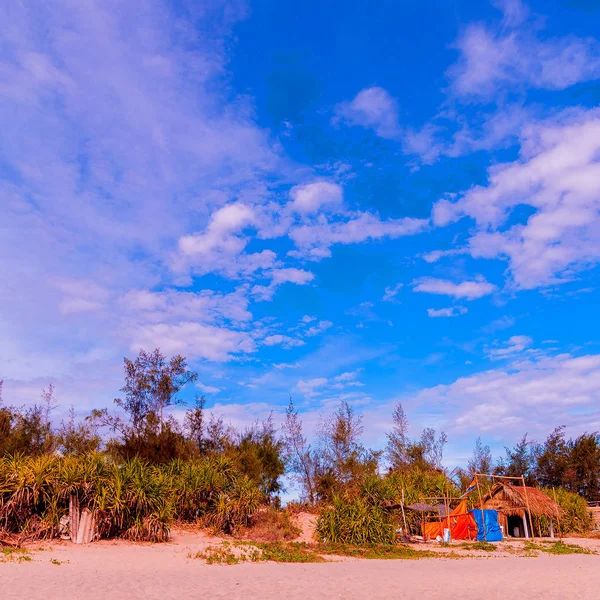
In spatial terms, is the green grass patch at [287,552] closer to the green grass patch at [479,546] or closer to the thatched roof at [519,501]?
the green grass patch at [479,546]

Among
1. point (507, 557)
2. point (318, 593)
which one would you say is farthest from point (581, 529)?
point (318, 593)

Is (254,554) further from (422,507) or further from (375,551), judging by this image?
(422,507)

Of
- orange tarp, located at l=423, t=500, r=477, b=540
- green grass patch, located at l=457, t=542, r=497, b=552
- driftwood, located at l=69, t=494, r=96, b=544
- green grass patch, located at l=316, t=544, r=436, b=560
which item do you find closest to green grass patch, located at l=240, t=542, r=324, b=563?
green grass patch, located at l=316, t=544, r=436, b=560

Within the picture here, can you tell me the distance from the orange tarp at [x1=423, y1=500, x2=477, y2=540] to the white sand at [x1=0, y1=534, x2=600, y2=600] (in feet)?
25.5

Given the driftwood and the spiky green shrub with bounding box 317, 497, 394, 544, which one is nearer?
the driftwood

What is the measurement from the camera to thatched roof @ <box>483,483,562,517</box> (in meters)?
26.5

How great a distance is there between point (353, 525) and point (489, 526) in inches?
360

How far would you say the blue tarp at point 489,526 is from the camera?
2488cm

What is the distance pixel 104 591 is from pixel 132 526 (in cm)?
653

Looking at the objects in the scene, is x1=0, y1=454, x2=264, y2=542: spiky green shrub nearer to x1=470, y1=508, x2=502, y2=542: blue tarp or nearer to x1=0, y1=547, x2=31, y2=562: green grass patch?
x1=0, y1=547, x2=31, y2=562: green grass patch

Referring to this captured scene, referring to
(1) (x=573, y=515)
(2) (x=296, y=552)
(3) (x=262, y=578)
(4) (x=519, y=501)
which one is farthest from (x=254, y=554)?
(1) (x=573, y=515)

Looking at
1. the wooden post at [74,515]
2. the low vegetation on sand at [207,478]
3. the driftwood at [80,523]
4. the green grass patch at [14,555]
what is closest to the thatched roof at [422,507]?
the low vegetation on sand at [207,478]

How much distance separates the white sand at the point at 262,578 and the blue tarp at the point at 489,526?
858 centimetres

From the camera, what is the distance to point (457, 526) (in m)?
24.8
